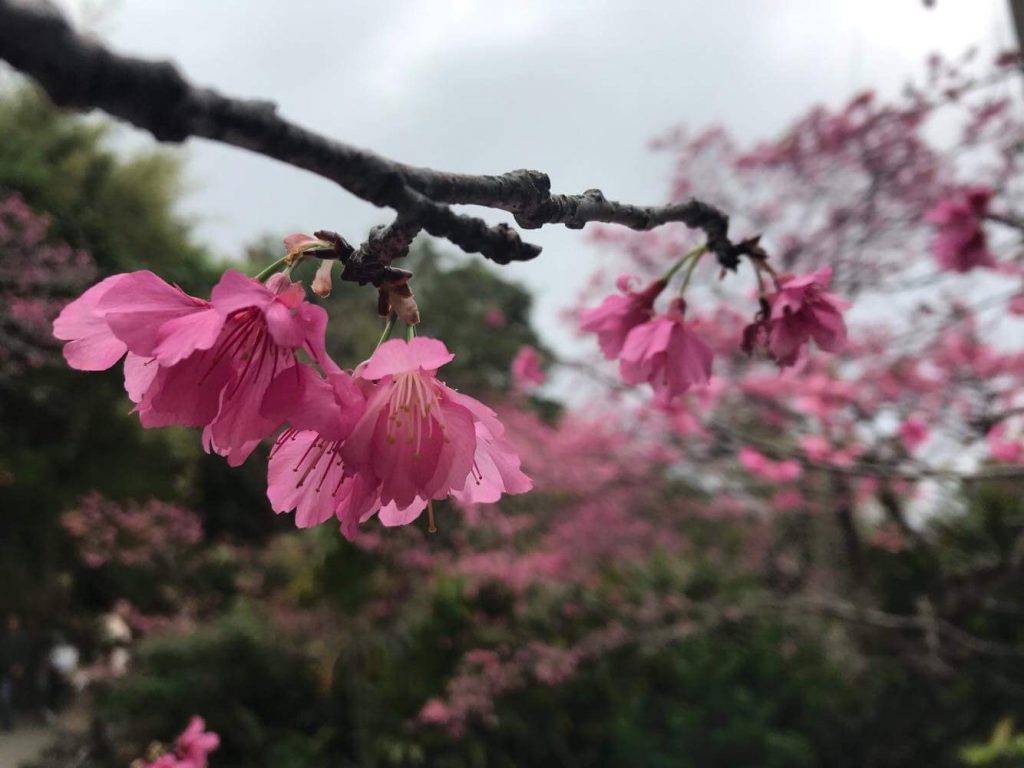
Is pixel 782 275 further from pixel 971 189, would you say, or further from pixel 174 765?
pixel 971 189

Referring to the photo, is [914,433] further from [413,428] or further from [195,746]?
[413,428]

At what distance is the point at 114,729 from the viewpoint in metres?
4.68

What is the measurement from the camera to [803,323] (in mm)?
763

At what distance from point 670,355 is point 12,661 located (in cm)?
854

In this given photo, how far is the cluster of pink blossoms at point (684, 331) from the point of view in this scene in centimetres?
75

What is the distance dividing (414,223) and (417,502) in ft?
0.74

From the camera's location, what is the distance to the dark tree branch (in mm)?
209

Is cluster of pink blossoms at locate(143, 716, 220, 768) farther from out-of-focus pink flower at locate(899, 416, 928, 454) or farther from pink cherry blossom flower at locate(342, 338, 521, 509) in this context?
out-of-focus pink flower at locate(899, 416, 928, 454)

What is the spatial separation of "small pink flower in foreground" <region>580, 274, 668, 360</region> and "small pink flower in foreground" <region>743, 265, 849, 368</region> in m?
0.12

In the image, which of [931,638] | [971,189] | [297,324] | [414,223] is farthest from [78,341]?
[931,638]

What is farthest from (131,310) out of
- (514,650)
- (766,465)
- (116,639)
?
(116,639)

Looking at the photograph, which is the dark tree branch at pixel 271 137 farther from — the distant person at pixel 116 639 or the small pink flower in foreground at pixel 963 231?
the distant person at pixel 116 639

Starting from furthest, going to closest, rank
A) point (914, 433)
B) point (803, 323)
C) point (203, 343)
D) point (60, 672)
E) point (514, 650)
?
point (60, 672)
point (514, 650)
point (914, 433)
point (803, 323)
point (203, 343)

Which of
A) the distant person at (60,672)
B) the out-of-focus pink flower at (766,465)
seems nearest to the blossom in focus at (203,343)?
the out-of-focus pink flower at (766,465)
